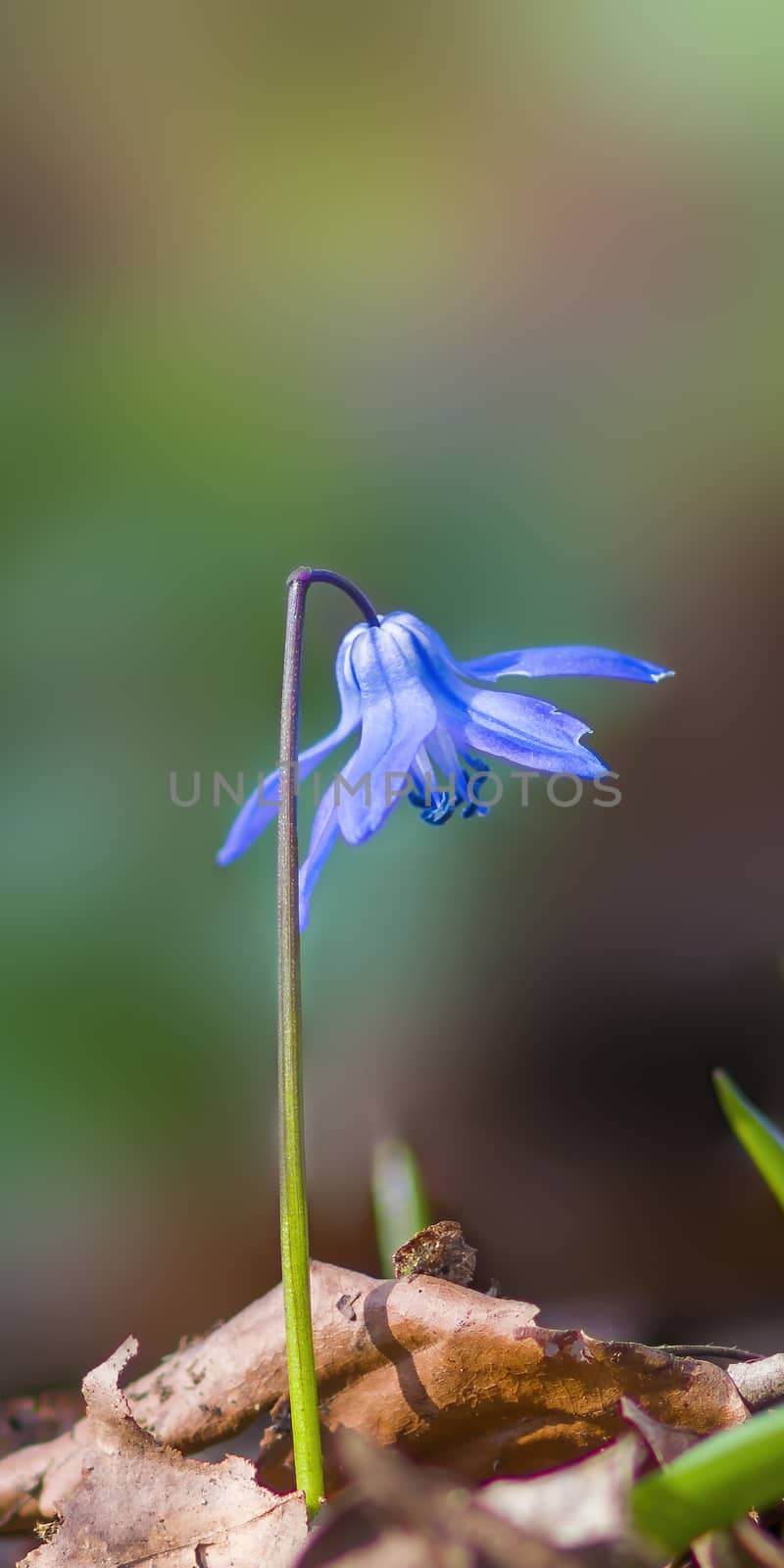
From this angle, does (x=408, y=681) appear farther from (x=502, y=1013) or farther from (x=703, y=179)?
(x=703, y=179)

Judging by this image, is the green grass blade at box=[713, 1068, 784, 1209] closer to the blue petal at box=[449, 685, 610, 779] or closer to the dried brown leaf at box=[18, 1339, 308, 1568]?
the blue petal at box=[449, 685, 610, 779]

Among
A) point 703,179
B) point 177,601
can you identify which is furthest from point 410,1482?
point 703,179

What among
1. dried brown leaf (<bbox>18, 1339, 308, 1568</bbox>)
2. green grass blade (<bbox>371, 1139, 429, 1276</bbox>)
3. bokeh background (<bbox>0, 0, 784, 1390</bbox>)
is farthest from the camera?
bokeh background (<bbox>0, 0, 784, 1390</bbox>)

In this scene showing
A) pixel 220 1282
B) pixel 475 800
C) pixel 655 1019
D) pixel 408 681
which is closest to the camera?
pixel 408 681

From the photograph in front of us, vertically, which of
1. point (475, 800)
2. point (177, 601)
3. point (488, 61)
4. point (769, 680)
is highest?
point (488, 61)

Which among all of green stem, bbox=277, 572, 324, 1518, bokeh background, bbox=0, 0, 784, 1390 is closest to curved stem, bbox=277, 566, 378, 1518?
green stem, bbox=277, 572, 324, 1518

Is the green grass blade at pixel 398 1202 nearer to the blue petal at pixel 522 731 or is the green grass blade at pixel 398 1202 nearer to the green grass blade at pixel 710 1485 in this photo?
the blue petal at pixel 522 731
